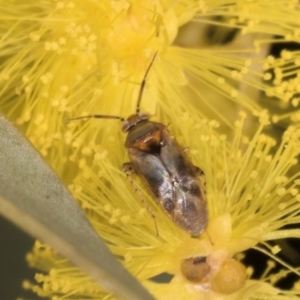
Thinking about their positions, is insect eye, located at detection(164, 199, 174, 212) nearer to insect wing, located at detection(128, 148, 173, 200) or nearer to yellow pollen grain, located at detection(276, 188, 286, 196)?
insect wing, located at detection(128, 148, 173, 200)

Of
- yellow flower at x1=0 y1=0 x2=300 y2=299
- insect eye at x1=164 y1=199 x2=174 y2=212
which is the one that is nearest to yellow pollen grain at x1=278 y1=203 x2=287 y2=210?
yellow flower at x1=0 y1=0 x2=300 y2=299

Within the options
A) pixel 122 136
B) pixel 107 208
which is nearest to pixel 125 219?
pixel 107 208

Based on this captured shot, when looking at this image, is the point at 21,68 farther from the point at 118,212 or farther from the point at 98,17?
the point at 118,212

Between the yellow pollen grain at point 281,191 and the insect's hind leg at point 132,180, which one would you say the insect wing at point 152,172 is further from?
the yellow pollen grain at point 281,191

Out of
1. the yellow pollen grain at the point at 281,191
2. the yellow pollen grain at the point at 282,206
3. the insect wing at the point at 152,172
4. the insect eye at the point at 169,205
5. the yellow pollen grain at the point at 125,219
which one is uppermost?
the insect wing at the point at 152,172

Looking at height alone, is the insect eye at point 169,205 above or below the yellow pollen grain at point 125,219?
above

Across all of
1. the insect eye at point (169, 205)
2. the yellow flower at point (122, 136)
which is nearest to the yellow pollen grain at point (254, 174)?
the yellow flower at point (122, 136)

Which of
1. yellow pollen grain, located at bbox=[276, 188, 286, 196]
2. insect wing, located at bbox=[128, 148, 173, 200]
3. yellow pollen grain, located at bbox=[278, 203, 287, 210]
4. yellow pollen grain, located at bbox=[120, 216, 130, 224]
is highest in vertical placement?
insect wing, located at bbox=[128, 148, 173, 200]

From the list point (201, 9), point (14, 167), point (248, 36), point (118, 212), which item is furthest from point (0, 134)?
point (248, 36)
